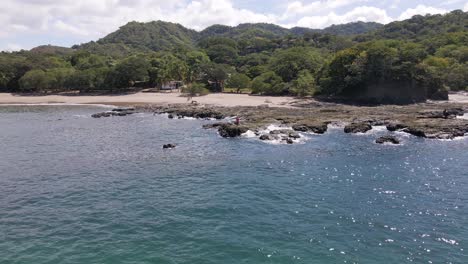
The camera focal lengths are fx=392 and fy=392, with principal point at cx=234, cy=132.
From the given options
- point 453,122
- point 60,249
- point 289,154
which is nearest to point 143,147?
point 289,154

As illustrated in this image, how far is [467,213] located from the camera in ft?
91.1

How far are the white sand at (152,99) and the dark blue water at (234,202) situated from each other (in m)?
43.8

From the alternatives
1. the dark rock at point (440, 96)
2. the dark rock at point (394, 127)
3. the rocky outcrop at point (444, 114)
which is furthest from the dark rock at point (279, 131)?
the dark rock at point (440, 96)

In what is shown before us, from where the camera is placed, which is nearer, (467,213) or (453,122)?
(467,213)

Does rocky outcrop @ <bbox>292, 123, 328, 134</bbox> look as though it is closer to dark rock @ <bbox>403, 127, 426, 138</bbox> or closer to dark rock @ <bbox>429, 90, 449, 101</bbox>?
dark rock @ <bbox>403, 127, 426, 138</bbox>

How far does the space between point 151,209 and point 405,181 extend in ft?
75.7

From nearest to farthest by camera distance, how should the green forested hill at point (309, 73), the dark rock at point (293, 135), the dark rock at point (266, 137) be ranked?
the dark rock at point (266, 137), the dark rock at point (293, 135), the green forested hill at point (309, 73)

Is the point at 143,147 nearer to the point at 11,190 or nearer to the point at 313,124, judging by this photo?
the point at 11,190

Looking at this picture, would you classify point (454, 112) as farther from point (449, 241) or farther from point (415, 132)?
point (449, 241)

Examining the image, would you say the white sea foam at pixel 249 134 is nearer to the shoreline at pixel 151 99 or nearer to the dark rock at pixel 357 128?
the dark rock at pixel 357 128

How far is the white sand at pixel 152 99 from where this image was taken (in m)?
98.1

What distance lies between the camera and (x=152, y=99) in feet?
354

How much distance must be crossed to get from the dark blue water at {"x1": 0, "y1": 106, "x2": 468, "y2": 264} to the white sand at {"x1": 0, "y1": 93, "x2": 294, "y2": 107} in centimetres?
4380

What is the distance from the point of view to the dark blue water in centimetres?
2239
